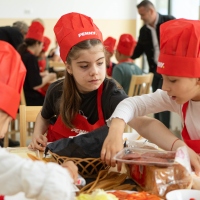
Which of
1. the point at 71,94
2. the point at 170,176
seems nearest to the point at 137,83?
the point at 71,94

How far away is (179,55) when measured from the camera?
111cm

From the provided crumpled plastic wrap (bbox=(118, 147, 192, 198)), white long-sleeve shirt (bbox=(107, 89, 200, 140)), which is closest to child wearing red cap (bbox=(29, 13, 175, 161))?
white long-sleeve shirt (bbox=(107, 89, 200, 140))

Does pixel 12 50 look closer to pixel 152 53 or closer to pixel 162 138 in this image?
pixel 162 138

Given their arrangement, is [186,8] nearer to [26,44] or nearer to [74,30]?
[26,44]

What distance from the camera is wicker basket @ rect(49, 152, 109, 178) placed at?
1099mm

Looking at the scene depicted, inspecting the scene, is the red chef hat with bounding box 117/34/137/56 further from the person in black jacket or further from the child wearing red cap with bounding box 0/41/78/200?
the child wearing red cap with bounding box 0/41/78/200

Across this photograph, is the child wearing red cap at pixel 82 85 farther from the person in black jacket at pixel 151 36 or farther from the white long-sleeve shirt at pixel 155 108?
the person in black jacket at pixel 151 36

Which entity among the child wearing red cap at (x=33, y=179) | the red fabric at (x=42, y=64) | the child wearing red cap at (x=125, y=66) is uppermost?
the child wearing red cap at (x=33, y=179)

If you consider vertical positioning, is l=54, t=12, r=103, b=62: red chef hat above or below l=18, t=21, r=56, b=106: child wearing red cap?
above

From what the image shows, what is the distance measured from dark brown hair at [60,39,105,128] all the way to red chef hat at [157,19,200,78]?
1.41ft

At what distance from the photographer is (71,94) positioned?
160cm

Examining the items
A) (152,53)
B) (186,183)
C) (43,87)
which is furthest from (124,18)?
(186,183)

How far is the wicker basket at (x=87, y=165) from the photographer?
1.10 metres

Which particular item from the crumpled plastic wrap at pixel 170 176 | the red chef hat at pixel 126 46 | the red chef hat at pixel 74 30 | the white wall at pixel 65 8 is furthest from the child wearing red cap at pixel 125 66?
the white wall at pixel 65 8
